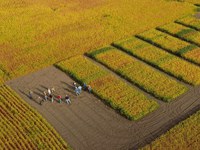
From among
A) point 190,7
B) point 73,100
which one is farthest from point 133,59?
point 190,7

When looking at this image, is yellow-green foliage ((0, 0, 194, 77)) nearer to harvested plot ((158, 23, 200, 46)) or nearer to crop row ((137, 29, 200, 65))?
harvested plot ((158, 23, 200, 46))

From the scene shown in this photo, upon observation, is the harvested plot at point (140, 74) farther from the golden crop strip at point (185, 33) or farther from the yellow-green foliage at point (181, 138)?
the golden crop strip at point (185, 33)

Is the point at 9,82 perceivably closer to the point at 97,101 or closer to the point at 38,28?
the point at 97,101

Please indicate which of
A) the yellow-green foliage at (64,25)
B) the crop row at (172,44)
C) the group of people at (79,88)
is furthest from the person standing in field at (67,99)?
the crop row at (172,44)

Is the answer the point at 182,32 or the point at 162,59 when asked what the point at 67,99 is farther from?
the point at 182,32

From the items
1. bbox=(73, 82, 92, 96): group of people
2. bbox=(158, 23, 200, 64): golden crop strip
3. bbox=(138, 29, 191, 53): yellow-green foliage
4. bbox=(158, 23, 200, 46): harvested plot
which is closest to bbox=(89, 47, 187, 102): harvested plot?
bbox=(73, 82, 92, 96): group of people

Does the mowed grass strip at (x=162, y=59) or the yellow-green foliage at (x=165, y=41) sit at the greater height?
the yellow-green foliage at (x=165, y=41)
